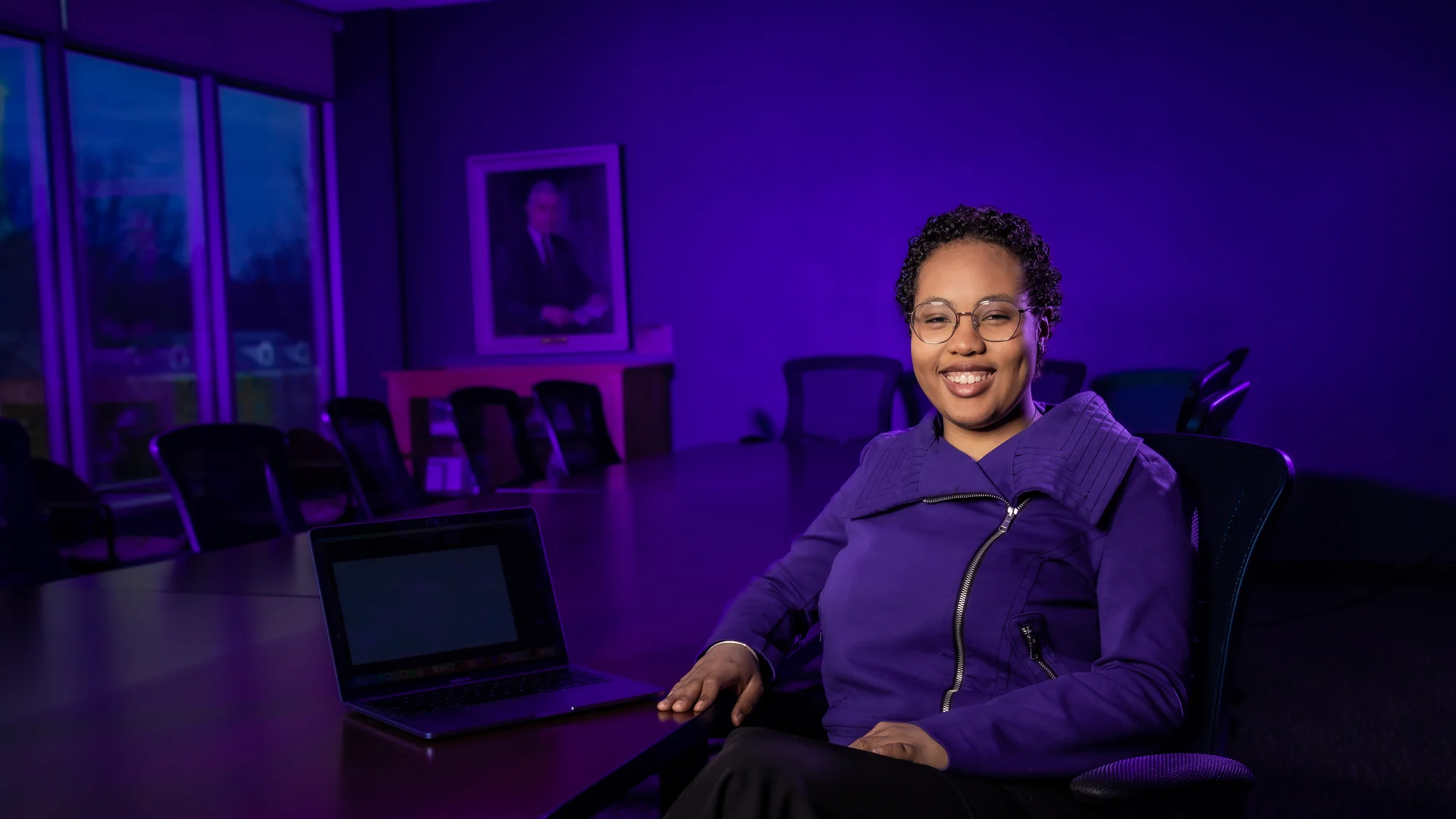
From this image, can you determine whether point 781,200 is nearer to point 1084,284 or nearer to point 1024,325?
point 1084,284

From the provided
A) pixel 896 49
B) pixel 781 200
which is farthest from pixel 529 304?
pixel 896 49

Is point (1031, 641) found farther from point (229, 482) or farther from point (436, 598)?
point (229, 482)

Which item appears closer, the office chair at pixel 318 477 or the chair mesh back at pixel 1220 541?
the chair mesh back at pixel 1220 541

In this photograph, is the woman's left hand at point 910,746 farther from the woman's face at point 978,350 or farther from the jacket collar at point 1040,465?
the woman's face at point 978,350

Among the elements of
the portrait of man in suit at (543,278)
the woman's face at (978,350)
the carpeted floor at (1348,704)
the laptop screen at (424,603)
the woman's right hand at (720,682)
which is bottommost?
the carpeted floor at (1348,704)

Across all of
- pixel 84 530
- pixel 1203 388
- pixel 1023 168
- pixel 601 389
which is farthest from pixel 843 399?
pixel 84 530

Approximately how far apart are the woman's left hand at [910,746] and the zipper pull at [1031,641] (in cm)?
19

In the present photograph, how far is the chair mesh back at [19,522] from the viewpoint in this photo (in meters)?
2.52

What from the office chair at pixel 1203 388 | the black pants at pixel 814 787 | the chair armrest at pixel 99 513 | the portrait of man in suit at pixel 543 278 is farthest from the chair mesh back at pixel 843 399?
the black pants at pixel 814 787

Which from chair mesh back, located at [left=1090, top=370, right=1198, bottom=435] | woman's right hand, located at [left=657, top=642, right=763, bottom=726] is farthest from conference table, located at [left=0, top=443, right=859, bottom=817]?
chair mesh back, located at [left=1090, top=370, right=1198, bottom=435]

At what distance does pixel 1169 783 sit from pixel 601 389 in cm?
485

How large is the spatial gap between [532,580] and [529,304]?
515 cm

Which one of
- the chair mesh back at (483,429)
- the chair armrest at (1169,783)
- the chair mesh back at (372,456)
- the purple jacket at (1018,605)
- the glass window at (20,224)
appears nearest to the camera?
the chair armrest at (1169,783)

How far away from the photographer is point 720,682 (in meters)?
1.31
